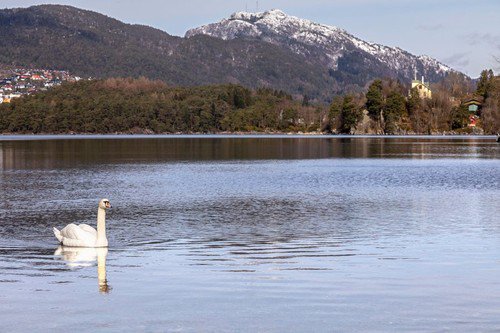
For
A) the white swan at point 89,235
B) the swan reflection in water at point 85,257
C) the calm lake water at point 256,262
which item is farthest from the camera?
the white swan at point 89,235

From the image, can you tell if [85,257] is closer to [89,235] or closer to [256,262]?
[89,235]

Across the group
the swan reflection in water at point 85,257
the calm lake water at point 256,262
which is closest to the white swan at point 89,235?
the swan reflection in water at point 85,257

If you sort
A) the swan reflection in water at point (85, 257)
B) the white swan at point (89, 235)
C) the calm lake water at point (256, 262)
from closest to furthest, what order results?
the calm lake water at point (256, 262) < the swan reflection in water at point (85, 257) < the white swan at point (89, 235)

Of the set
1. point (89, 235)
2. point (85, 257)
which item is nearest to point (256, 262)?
point (85, 257)

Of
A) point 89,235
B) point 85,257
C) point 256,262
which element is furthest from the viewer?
point 89,235

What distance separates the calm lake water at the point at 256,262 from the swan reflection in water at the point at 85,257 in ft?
0.31

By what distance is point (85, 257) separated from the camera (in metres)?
25.4

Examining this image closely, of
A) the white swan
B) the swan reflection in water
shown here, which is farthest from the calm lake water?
the white swan

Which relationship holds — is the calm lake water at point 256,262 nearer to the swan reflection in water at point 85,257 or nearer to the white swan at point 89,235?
the swan reflection in water at point 85,257

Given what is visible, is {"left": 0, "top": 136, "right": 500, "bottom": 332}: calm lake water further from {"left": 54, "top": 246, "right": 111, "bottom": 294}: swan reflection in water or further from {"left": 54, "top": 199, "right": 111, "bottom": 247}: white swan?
{"left": 54, "top": 199, "right": 111, "bottom": 247}: white swan

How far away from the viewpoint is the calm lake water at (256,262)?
54.8 feet

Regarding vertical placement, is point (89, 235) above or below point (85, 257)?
above

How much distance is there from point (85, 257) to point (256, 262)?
5.63m

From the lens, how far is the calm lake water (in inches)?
658
